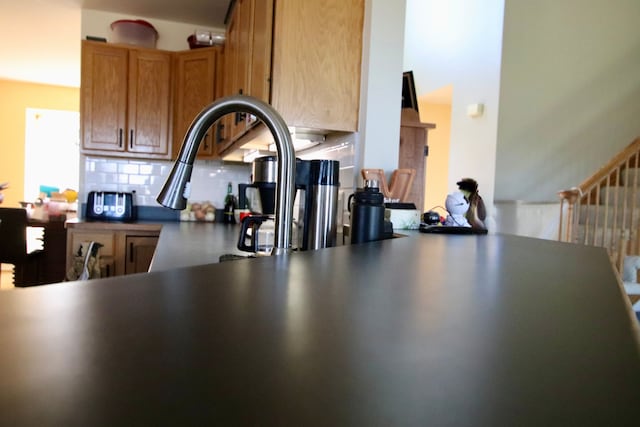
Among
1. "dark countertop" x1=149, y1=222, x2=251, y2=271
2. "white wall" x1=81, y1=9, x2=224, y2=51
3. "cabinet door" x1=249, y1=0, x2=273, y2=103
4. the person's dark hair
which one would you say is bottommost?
"dark countertop" x1=149, y1=222, x2=251, y2=271

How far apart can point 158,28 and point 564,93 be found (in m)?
3.89

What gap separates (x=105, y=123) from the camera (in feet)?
11.7

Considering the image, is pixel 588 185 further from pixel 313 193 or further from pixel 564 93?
pixel 313 193

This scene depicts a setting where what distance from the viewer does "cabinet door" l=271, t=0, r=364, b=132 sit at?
1854mm

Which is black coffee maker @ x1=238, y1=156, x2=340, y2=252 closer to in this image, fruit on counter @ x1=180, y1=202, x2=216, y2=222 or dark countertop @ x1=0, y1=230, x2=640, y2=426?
dark countertop @ x1=0, y1=230, x2=640, y2=426

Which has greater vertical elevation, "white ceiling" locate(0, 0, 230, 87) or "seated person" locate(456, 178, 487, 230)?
"white ceiling" locate(0, 0, 230, 87)

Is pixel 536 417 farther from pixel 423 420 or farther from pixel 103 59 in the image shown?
pixel 103 59

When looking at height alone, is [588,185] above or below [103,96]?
below

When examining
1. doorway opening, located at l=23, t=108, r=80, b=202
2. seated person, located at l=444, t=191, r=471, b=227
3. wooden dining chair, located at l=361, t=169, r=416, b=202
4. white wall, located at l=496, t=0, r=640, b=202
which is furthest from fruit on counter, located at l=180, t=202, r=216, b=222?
doorway opening, located at l=23, t=108, r=80, b=202

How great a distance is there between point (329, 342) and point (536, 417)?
156 mm

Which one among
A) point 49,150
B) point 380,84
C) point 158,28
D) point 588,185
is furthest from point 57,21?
point 588,185

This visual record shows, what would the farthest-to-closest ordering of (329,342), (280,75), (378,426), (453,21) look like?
(453,21), (280,75), (329,342), (378,426)

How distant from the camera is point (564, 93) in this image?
4.68 metres

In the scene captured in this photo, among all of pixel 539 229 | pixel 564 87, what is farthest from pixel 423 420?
pixel 564 87
